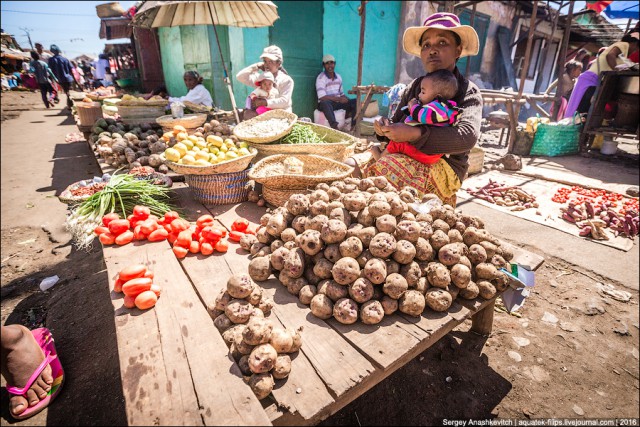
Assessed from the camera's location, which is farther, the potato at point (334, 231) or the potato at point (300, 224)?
the potato at point (300, 224)

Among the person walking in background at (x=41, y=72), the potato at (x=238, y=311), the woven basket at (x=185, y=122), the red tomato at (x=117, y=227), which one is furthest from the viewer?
the person walking in background at (x=41, y=72)

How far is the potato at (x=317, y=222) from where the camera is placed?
2045mm

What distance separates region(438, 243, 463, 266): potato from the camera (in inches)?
74.2

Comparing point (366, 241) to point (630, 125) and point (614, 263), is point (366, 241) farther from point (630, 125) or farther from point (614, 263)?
point (630, 125)

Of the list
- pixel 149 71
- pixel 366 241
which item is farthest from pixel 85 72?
pixel 366 241

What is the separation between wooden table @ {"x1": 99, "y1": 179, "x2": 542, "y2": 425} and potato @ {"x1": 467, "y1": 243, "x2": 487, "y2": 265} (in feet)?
0.88

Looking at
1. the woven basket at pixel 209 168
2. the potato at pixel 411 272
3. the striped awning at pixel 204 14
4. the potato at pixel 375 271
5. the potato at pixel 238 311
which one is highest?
the striped awning at pixel 204 14

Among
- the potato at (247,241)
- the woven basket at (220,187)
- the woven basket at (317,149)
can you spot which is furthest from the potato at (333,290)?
the woven basket at (317,149)

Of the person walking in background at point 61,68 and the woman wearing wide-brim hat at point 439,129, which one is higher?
the person walking in background at point 61,68

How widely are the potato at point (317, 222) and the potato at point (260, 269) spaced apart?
14.3 inches

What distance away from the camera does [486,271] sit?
6.43 feet

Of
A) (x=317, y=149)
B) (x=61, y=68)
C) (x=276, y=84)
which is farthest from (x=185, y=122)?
(x=61, y=68)

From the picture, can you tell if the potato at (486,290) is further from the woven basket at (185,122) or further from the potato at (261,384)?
the woven basket at (185,122)

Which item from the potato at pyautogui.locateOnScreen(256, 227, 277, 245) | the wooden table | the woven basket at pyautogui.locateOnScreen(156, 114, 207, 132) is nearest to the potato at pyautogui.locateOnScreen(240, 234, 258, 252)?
the potato at pyautogui.locateOnScreen(256, 227, 277, 245)
